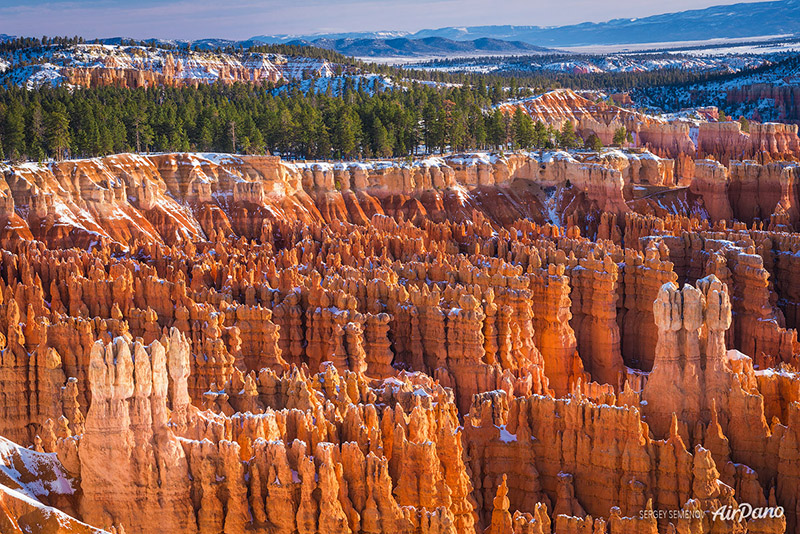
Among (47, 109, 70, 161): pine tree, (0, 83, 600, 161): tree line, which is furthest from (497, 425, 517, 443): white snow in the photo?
(47, 109, 70, 161): pine tree

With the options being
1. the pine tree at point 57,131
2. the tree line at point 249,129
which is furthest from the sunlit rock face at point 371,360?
the tree line at point 249,129

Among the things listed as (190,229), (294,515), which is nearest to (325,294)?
(294,515)

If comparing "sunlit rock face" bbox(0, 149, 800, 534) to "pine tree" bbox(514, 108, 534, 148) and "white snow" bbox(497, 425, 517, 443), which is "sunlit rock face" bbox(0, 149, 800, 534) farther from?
"pine tree" bbox(514, 108, 534, 148)

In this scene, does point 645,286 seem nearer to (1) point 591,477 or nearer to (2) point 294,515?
(1) point 591,477

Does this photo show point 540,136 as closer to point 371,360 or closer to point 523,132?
point 523,132

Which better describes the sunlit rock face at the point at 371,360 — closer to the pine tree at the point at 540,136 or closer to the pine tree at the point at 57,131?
the pine tree at the point at 57,131

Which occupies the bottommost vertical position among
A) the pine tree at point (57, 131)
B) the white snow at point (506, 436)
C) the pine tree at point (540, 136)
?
the white snow at point (506, 436)
